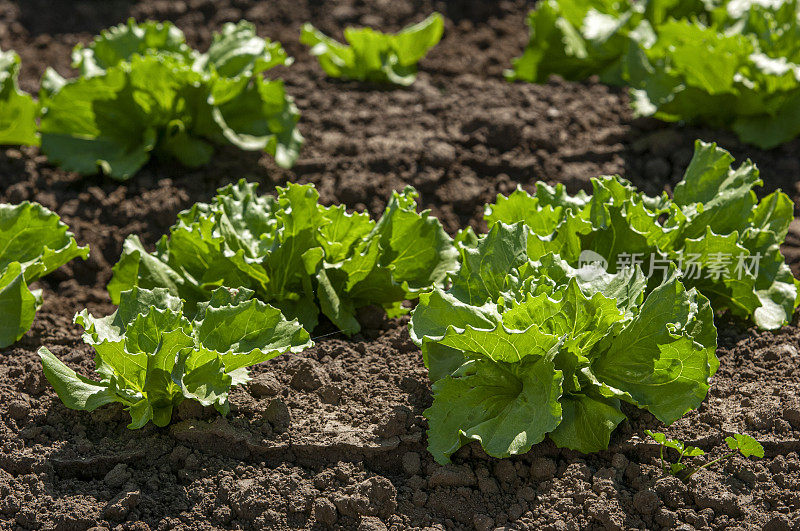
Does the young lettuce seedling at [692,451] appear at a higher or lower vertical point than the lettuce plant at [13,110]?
higher

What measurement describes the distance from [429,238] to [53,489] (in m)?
1.59

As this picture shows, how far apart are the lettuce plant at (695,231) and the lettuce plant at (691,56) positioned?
939mm

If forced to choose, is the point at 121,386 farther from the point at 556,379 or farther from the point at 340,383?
the point at 556,379

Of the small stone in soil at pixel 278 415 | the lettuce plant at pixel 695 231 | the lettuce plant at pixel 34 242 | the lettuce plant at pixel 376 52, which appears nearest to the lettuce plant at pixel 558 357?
the lettuce plant at pixel 695 231

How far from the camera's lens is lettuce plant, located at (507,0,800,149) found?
14.9ft

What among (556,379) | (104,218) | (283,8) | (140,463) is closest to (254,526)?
(140,463)

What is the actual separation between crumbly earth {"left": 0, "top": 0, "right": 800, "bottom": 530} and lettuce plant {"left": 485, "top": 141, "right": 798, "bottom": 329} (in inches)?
7.6

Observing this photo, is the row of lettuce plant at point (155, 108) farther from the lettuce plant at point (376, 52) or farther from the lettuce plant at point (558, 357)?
the lettuce plant at point (558, 357)

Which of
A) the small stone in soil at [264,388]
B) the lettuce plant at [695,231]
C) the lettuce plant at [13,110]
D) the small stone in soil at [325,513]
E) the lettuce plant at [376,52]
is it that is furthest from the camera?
the lettuce plant at [376,52]

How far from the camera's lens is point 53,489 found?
118 inches

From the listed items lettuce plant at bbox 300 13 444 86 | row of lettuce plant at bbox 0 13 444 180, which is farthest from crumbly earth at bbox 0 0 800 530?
lettuce plant at bbox 300 13 444 86

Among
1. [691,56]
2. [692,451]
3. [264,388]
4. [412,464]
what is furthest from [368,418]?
[691,56]

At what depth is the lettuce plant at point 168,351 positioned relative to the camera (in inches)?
120

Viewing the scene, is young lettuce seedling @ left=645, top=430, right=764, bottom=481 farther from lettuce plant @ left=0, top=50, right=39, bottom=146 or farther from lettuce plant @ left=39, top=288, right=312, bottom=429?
lettuce plant @ left=0, top=50, right=39, bottom=146
